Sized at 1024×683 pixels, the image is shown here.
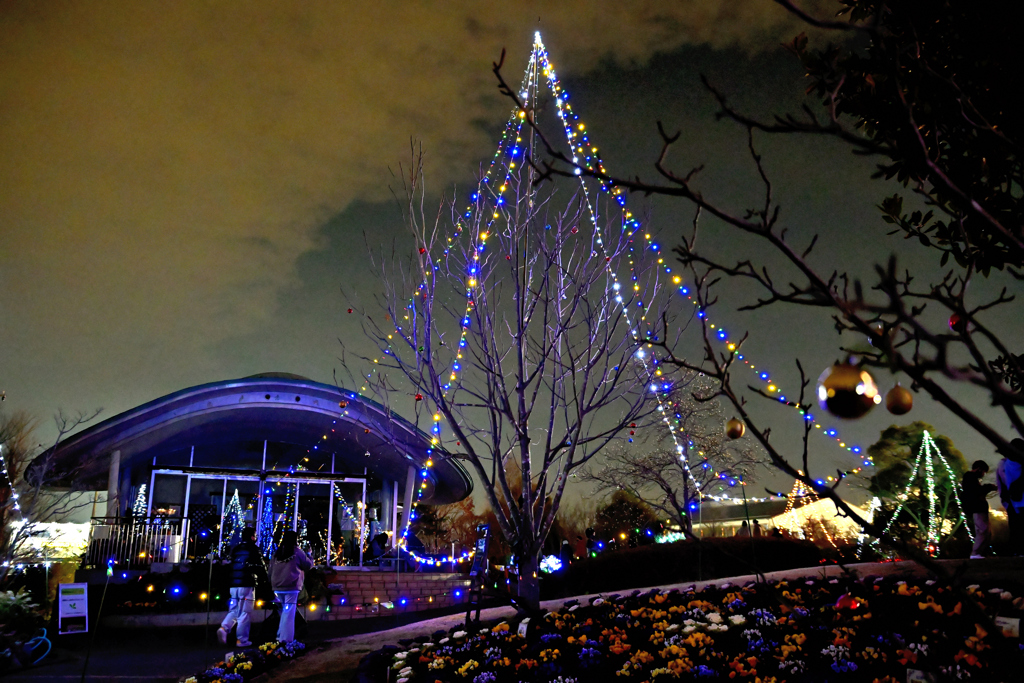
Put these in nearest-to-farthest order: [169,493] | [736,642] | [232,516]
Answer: [736,642] → [232,516] → [169,493]

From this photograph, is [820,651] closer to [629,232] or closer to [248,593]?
[629,232]

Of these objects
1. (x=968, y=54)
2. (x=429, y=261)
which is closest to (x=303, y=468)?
(x=429, y=261)

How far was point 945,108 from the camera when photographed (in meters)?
2.81

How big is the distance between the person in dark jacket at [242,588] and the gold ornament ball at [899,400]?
9.99 meters

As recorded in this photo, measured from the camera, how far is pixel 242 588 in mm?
9906

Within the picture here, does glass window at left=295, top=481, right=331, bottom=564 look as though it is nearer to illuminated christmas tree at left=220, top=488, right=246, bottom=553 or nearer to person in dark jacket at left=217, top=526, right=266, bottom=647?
illuminated christmas tree at left=220, top=488, right=246, bottom=553

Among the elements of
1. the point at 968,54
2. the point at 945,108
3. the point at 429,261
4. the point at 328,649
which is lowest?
the point at 328,649

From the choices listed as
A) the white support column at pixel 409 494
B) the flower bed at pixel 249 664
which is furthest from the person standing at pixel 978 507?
the white support column at pixel 409 494

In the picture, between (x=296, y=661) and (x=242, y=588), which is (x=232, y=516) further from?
(x=296, y=661)

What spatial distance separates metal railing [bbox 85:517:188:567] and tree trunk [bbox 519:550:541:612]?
13.0 metres

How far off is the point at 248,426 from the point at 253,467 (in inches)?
76.7

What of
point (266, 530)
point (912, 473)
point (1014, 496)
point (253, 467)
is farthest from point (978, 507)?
point (253, 467)

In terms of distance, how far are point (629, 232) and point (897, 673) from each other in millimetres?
5300

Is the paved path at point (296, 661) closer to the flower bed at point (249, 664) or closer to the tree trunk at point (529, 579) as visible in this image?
the flower bed at point (249, 664)
